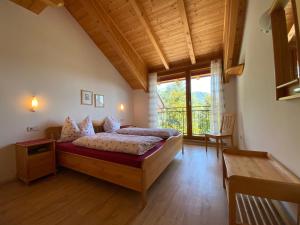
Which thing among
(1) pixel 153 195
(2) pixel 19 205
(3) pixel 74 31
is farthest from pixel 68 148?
(3) pixel 74 31

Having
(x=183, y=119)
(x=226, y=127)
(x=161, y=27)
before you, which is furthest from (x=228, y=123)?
(x=161, y=27)

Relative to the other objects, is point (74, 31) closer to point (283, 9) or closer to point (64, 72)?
point (64, 72)

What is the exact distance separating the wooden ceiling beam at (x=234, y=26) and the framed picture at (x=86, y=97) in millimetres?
3500

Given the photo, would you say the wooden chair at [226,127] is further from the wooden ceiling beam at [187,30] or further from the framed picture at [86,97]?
the framed picture at [86,97]

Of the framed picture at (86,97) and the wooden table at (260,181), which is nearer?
the wooden table at (260,181)

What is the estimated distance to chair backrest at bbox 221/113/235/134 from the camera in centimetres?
340

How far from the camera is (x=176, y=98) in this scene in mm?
5309

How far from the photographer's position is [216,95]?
402 centimetres

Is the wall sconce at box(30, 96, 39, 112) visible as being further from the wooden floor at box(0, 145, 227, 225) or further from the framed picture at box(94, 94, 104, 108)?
the framed picture at box(94, 94, 104, 108)

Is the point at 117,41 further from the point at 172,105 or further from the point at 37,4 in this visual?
the point at 172,105

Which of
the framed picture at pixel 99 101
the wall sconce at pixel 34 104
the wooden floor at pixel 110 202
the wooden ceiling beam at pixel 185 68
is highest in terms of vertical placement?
the wooden ceiling beam at pixel 185 68

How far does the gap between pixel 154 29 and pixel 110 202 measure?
3.85m

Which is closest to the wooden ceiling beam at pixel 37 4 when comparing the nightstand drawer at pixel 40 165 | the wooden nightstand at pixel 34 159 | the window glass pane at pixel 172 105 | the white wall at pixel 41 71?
the white wall at pixel 41 71

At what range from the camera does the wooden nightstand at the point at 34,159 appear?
217 centimetres
